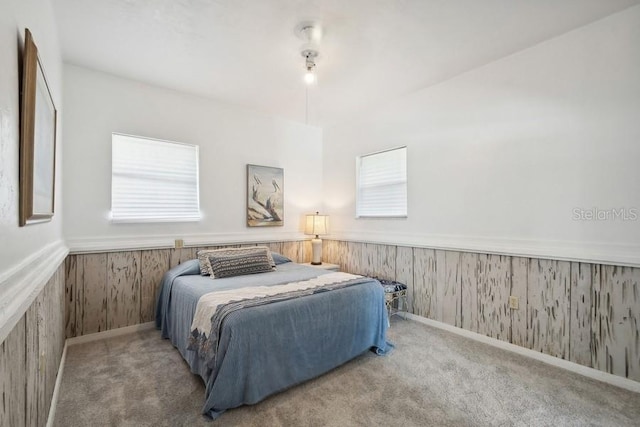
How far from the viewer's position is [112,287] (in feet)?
9.78

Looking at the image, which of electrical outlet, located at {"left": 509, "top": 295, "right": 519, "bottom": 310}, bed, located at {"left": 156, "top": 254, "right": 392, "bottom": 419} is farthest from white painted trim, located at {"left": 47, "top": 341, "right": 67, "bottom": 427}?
electrical outlet, located at {"left": 509, "top": 295, "right": 519, "bottom": 310}

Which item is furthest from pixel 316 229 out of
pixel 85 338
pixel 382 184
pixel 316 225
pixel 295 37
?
pixel 85 338

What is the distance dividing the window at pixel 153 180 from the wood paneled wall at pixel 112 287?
0.41 meters

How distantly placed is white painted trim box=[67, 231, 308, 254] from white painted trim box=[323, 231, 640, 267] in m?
1.59

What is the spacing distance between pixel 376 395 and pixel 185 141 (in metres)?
3.19


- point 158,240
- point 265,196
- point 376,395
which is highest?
point 265,196

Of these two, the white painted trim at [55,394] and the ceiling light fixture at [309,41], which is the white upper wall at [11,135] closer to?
the white painted trim at [55,394]

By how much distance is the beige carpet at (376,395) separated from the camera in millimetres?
1797

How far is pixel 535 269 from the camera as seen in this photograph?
8.46 feet

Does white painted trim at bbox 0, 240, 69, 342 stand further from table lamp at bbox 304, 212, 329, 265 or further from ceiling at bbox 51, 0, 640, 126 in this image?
table lamp at bbox 304, 212, 329, 265

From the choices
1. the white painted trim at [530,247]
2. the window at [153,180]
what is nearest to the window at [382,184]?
the white painted trim at [530,247]

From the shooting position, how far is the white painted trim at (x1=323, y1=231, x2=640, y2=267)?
7.11 feet

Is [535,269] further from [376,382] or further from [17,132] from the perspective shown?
[17,132]

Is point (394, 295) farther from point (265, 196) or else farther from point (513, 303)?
point (265, 196)
